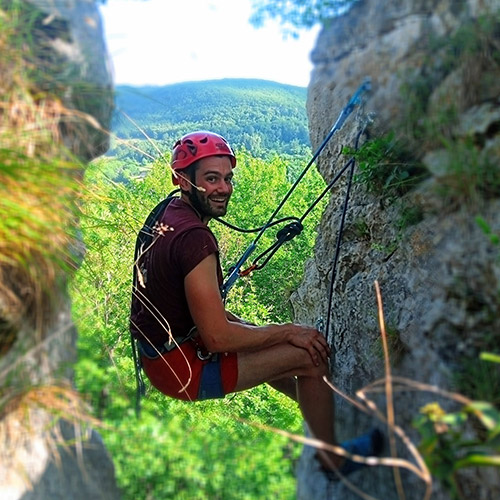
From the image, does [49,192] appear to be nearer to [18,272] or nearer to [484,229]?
[18,272]

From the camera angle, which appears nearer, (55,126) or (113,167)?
(55,126)

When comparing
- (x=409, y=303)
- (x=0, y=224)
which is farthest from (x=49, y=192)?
(x=409, y=303)

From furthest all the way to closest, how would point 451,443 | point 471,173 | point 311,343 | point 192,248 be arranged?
point 311,343, point 192,248, point 471,173, point 451,443

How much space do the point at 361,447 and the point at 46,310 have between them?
1.66 metres

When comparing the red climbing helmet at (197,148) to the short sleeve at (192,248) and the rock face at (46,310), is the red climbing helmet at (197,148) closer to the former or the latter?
the short sleeve at (192,248)

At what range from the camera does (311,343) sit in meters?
4.24

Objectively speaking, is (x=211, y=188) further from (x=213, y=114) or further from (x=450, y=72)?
(x=213, y=114)

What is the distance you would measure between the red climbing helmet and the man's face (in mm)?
42

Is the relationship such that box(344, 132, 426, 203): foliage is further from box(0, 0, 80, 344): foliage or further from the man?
box(0, 0, 80, 344): foliage

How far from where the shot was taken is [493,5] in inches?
121

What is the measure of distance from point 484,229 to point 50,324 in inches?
75.7

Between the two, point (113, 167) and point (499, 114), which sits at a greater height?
point (499, 114)

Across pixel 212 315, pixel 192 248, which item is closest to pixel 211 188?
pixel 192 248

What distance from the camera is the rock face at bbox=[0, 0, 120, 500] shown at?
2881mm
